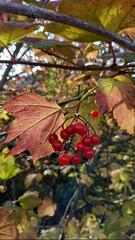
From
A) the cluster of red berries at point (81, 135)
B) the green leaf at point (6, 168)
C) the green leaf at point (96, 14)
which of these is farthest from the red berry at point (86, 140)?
the green leaf at point (6, 168)

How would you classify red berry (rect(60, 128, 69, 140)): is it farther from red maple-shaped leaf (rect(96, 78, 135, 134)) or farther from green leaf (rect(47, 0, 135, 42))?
green leaf (rect(47, 0, 135, 42))

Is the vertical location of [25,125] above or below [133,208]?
above

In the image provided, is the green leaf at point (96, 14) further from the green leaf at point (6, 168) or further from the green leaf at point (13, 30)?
the green leaf at point (6, 168)

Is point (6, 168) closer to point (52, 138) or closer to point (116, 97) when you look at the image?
point (52, 138)

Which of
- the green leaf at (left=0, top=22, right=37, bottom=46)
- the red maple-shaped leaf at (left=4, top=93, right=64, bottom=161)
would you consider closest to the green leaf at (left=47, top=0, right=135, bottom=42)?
the green leaf at (left=0, top=22, right=37, bottom=46)

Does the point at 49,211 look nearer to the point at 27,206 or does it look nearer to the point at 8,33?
the point at 27,206

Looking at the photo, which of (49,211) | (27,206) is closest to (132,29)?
(27,206)
